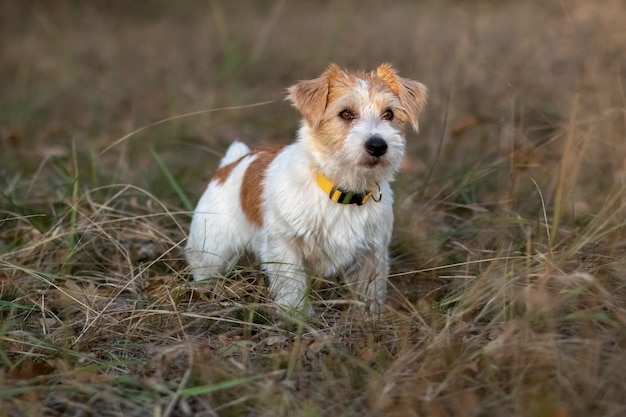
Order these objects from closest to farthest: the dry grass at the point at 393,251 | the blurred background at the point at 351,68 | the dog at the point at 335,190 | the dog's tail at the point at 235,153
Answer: the dry grass at the point at 393,251
the dog at the point at 335,190
the dog's tail at the point at 235,153
the blurred background at the point at 351,68

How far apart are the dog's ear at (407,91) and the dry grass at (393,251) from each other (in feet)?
2.53

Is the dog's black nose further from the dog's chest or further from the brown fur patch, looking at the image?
the brown fur patch

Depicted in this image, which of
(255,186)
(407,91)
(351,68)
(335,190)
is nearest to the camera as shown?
(335,190)

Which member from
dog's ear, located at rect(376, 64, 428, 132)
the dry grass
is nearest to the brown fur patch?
the dry grass

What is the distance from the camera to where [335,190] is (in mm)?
3938

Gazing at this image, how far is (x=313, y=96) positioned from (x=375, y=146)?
1.75ft

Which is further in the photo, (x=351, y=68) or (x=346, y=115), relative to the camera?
(x=351, y=68)

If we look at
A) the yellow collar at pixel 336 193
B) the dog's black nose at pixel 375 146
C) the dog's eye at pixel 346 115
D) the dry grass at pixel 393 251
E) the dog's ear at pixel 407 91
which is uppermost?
the dog's ear at pixel 407 91

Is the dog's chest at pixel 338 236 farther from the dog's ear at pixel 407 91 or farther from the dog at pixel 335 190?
the dog's ear at pixel 407 91

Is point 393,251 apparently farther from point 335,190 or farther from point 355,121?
point 355,121

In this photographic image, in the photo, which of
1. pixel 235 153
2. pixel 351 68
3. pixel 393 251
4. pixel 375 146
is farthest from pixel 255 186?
pixel 351 68

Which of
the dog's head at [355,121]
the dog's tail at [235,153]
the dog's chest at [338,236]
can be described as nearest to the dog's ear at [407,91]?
the dog's head at [355,121]

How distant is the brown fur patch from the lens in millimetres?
4262

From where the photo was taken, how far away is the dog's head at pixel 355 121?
3.77m
